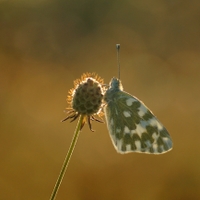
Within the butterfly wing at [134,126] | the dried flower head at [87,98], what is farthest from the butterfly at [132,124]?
the dried flower head at [87,98]

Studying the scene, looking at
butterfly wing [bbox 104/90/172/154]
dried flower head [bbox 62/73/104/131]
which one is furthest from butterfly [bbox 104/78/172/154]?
dried flower head [bbox 62/73/104/131]

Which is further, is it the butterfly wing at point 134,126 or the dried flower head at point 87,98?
the butterfly wing at point 134,126

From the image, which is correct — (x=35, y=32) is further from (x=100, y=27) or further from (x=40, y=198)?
(x=40, y=198)

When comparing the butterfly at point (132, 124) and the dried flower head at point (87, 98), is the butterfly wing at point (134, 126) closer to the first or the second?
the butterfly at point (132, 124)

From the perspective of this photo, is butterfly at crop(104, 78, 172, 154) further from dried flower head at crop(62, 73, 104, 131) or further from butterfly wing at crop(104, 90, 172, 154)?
dried flower head at crop(62, 73, 104, 131)

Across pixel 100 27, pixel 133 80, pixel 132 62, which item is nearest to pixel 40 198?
pixel 133 80

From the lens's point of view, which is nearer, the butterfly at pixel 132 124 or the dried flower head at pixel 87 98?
the dried flower head at pixel 87 98

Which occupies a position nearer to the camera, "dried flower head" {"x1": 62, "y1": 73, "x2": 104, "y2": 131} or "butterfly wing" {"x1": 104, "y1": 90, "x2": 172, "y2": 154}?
"dried flower head" {"x1": 62, "y1": 73, "x2": 104, "y2": 131}
